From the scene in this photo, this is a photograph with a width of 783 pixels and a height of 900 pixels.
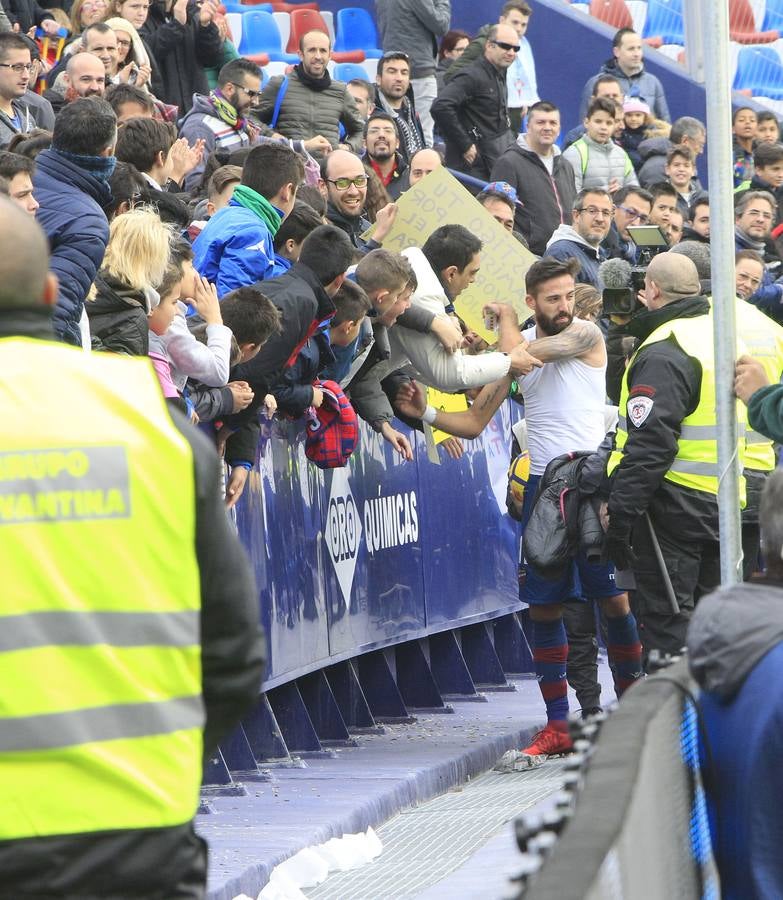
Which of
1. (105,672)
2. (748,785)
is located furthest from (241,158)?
(105,672)

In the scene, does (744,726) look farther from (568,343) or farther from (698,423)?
(568,343)

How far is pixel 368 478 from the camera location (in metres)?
9.62

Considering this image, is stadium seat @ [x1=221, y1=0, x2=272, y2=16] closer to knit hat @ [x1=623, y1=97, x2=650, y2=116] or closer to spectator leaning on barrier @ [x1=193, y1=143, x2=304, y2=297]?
knit hat @ [x1=623, y1=97, x2=650, y2=116]

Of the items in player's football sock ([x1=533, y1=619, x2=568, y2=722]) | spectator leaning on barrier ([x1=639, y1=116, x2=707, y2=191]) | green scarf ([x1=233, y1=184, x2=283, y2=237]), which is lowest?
player's football sock ([x1=533, y1=619, x2=568, y2=722])

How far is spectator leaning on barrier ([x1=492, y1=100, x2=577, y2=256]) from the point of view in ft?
46.9

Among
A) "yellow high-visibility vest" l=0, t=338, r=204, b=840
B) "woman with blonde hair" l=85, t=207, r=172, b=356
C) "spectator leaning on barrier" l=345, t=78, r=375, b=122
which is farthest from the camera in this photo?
"spectator leaning on barrier" l=345, t=78, r=375, b=122

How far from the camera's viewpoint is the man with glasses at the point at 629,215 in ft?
Result: 46.0

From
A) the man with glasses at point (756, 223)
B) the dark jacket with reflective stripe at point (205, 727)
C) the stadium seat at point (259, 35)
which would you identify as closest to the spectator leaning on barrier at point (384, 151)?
the man with glasses at point (756, 223)

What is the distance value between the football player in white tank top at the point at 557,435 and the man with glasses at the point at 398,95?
5620 millimetres

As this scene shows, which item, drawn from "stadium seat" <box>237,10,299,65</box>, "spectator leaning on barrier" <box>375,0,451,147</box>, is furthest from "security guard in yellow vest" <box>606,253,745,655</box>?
"stadium seat" <box>237,10,299,65</box>

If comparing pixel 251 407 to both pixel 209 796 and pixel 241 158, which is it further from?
pixel 241 158

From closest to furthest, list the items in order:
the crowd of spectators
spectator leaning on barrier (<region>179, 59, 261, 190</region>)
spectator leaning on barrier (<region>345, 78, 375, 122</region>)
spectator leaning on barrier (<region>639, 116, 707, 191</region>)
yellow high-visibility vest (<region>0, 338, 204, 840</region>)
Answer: yellow high-visibility vest (<region>0, 338, 204, 840</region>), the crowd of spectators, spectator leaning on barrier (<region>179, 59, 261, 190</region>), spectator leaning on barrier (<region>345, 78, 375, 122</region>), spectator leaning on barrier (<region>639, 116, 707, 191</region>)

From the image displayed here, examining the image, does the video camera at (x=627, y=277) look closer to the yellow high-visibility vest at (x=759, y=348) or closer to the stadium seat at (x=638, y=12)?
the yellow high-visibility vest at (x=759, y=348)

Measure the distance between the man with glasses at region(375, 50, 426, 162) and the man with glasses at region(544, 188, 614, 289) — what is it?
271 centimetres
